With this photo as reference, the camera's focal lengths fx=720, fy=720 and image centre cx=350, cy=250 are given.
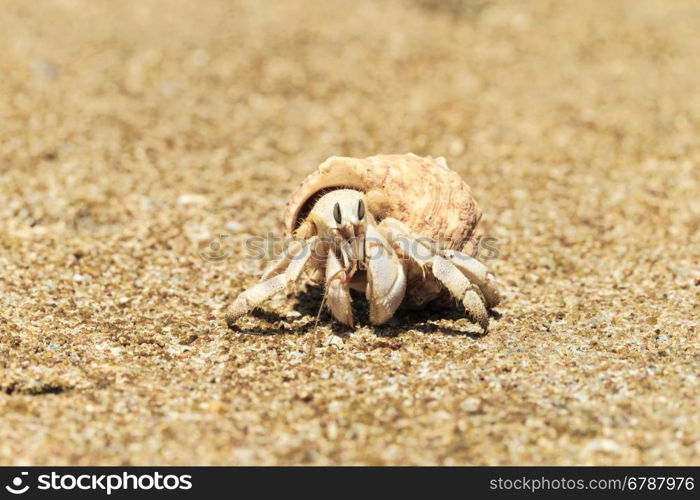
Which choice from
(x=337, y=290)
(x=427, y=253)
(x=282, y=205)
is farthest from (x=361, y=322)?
(x=282, y=205)

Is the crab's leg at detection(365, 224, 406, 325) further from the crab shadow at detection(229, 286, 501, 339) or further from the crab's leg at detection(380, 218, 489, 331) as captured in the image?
the crab shadow at detection(229, 286, 501, 339)

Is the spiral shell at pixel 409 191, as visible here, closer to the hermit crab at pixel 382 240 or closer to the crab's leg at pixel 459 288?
the hermit crab at pixel 382 240

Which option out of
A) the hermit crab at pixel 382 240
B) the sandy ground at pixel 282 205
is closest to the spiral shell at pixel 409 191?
the hermit crab at pixel 382 240

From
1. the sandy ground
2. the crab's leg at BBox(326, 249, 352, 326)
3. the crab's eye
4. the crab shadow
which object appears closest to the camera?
the sandy ground

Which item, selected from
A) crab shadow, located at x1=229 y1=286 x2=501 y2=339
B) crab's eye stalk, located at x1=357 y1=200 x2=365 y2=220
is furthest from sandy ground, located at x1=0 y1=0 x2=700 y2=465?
crab's eye stalk, located at x1=357 y1=200 x2=365 y2=220

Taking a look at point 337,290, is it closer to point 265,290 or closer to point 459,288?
point 265,290

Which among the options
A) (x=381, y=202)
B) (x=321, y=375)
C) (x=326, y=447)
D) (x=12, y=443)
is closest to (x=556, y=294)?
(x=381, y=202)
